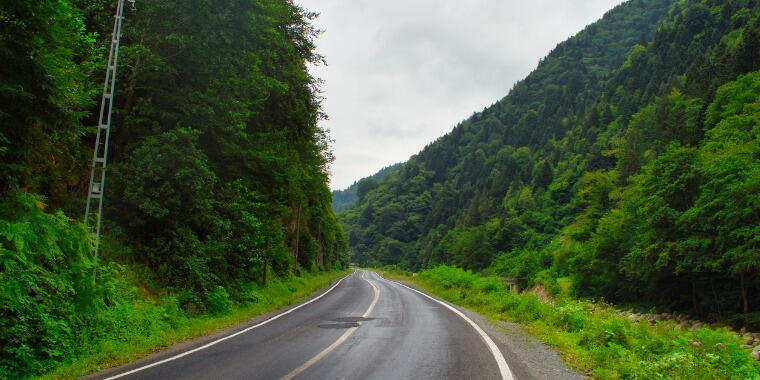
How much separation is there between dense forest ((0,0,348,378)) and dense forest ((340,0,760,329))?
86.0 feet

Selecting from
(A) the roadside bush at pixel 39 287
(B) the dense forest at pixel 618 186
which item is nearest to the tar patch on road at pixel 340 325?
(A) the roadside bush at pixel 39 287

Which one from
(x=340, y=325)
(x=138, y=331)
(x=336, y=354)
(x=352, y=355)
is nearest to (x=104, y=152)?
(x=138, y=331)

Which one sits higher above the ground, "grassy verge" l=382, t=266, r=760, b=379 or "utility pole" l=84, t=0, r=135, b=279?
"utility pole" l=84, t=0, r=135, b=279

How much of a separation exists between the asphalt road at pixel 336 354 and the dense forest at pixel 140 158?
195cm

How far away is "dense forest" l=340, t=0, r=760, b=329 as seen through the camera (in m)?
26.6

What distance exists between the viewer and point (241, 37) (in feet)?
49.0

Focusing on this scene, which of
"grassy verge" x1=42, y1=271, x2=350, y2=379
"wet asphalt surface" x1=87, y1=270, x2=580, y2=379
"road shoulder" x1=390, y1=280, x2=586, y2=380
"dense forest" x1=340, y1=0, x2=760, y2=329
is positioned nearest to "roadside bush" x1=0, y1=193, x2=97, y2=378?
"grassy verge" x1=42, y1=271, x2=350, y2=379

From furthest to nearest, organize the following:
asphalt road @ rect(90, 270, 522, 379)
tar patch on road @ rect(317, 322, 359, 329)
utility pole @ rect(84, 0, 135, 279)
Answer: tar patch on road @ rect(317, 322, 359, 329) < utility pole @ rect(84, 0, 135, 279) < asphalt road @ rect(90, 270, 522, 379)

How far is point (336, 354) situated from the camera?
294 inches

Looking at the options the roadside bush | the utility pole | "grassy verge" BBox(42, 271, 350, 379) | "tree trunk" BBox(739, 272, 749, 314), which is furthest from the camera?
"tree trunk" BBox(739, 272, 749, 314)

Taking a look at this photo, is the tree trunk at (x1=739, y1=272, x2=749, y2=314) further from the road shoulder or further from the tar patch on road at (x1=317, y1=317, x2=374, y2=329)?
→ the tar patch on road at (x1=317, y1=317, x2=374, y2=329)

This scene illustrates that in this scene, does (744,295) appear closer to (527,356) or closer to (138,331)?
(527,356)

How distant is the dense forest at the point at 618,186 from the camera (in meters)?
26.6

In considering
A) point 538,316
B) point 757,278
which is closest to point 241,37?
point 538,316
